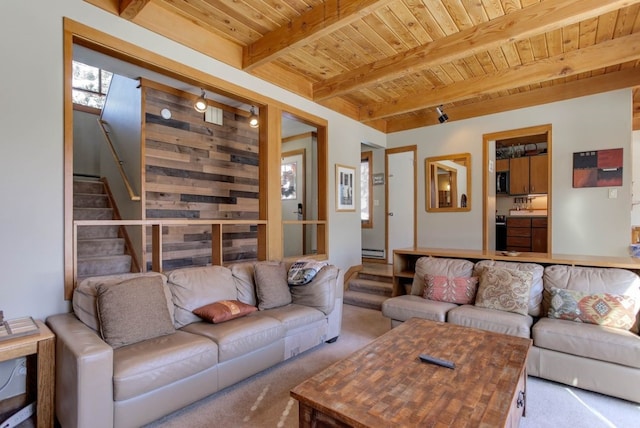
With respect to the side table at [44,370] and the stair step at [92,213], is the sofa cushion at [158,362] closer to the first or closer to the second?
the side table at [44,370]

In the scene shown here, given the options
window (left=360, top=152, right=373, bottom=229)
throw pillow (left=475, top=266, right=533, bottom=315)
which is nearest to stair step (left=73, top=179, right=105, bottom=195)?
window (left=360, top=152, right=373, bottom=229)

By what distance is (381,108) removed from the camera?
5285 millimetres

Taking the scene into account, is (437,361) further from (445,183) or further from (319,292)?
(445,183)

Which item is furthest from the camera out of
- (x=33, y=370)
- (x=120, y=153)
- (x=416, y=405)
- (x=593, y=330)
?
(x=120, y=153)

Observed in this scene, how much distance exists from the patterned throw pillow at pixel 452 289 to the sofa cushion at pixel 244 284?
1.75 metres

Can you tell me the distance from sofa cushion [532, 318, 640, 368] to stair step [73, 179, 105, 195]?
5886 millimetres

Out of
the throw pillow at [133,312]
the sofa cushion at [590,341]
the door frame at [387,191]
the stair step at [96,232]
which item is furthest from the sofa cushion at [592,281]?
the stair step at [96,232]

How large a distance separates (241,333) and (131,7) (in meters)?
2.67

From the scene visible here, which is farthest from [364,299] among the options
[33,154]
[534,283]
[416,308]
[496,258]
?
[33,154]

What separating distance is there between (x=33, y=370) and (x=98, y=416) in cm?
97

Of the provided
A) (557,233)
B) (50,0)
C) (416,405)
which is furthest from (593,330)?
(50,0)

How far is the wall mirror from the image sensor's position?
5.60 metres

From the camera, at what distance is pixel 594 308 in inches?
102

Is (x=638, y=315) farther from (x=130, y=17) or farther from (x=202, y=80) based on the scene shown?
(x=130, y=17)
